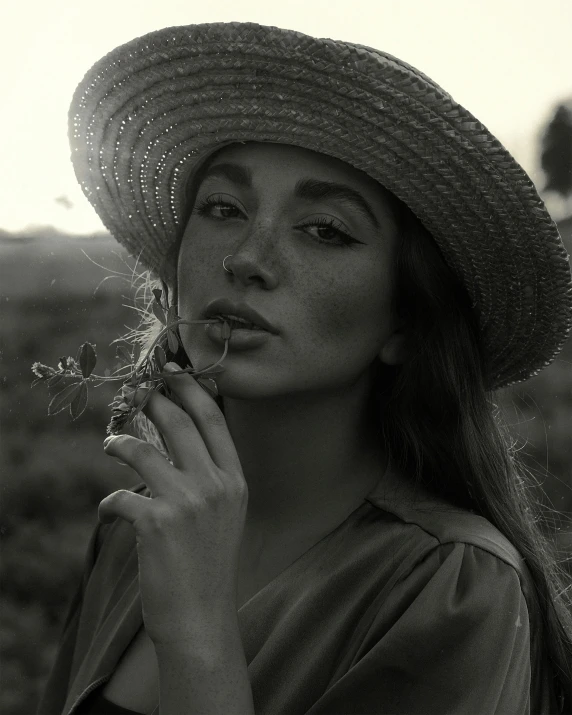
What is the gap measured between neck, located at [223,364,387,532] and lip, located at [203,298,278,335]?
0.83ft

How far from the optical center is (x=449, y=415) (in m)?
2.12

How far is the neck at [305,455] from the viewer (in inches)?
80.7

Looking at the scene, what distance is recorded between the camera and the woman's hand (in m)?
1.57

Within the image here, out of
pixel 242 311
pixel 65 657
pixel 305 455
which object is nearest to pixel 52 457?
pixel 65 657

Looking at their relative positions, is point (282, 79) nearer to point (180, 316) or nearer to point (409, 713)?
point (180, 316)

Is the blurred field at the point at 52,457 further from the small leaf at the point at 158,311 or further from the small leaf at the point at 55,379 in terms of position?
the small leaf at the point at 55,379

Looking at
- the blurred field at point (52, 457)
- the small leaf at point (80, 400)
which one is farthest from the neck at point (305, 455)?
the blurred field at point (52, 457)

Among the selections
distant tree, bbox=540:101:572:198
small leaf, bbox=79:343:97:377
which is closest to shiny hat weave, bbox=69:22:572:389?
small leaf, bbox=79:343:97:377

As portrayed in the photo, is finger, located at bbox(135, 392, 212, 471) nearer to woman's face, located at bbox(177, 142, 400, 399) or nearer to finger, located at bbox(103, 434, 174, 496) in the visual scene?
finger, located at bbox(103, 434, 174, 496)

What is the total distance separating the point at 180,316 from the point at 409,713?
38.3 inches

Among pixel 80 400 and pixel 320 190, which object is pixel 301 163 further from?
pixel 80 400

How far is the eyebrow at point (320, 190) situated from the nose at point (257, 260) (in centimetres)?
12

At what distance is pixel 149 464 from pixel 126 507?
0.29ft

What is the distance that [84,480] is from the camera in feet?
11.2
